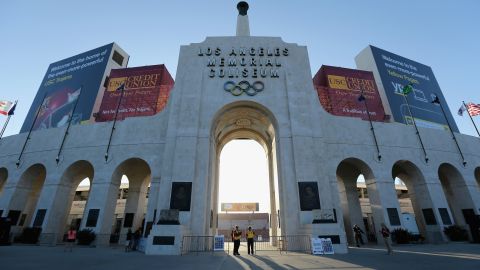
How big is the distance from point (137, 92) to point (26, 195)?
60.2 feet

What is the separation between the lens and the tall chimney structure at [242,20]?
31866mm

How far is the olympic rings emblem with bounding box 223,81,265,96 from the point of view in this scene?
933 inches

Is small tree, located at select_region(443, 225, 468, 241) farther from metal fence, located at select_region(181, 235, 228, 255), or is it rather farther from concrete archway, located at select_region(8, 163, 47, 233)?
concrete archway, located at select_region(8, 163, 47, 233)

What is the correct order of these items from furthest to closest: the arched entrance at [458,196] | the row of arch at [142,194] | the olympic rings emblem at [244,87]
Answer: the arched entrance at [458,196]
the olympic rings emblem at [244,87]
the row of arch at [142,194]

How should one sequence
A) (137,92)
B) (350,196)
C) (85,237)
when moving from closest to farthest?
(85,237) < (350,196) < (137,92)

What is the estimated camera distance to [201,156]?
21.0 m

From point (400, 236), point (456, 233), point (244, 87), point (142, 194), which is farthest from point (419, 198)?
point (142, 194)

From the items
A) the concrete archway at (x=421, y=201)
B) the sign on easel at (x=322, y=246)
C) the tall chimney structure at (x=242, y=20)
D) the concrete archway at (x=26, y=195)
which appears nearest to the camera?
the sign on easel at (x=322, y=246)

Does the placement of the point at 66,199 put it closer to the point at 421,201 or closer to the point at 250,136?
the point at 250,136

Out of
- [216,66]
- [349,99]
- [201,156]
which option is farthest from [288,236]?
[349,99]

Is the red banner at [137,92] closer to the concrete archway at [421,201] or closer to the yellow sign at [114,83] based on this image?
the yellow sign at [114,83]

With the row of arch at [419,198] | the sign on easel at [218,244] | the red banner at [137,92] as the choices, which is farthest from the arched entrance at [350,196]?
the red banner at [137,92]

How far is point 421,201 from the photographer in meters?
23.8

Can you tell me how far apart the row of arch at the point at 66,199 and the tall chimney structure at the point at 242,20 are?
2018 centimetres
